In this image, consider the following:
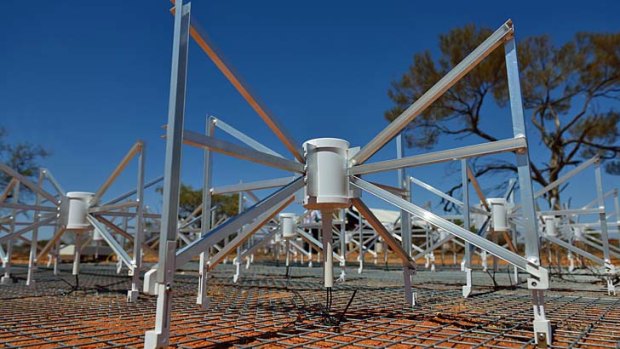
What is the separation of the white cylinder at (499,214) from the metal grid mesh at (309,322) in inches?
69.4

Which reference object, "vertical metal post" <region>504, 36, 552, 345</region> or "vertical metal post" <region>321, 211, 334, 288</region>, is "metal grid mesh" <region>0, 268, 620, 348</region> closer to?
"vertical metal post" <region>504, 36, 552, 345</region>

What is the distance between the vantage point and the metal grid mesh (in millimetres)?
2607

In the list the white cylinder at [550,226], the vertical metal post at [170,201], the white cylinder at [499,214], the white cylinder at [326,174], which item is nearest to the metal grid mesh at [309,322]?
the vertical metal post at [170,201]

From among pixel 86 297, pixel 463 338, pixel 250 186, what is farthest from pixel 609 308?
pixel 86 297

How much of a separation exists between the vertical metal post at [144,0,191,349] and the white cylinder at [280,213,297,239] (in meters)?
8.81

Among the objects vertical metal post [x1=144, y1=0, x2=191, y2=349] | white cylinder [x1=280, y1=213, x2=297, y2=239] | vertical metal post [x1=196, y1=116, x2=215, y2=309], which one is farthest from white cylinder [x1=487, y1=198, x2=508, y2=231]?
vertical metal post [x1=144, y1=0, x2=191, y2=349]

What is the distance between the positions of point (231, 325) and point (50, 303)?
267cm

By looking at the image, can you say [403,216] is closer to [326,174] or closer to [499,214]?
[326,174]

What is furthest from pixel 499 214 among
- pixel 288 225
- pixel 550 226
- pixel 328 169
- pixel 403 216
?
pixel 550 226

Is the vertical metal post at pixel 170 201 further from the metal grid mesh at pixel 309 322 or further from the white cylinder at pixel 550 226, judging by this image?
the white cylinder at pixel 550 226

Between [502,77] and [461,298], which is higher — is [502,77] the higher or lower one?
the higher one

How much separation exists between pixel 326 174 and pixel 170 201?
120 centimetres

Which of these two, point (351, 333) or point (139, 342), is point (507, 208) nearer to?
point (351, 333)

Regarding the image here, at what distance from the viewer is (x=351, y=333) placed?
285 centimetres
